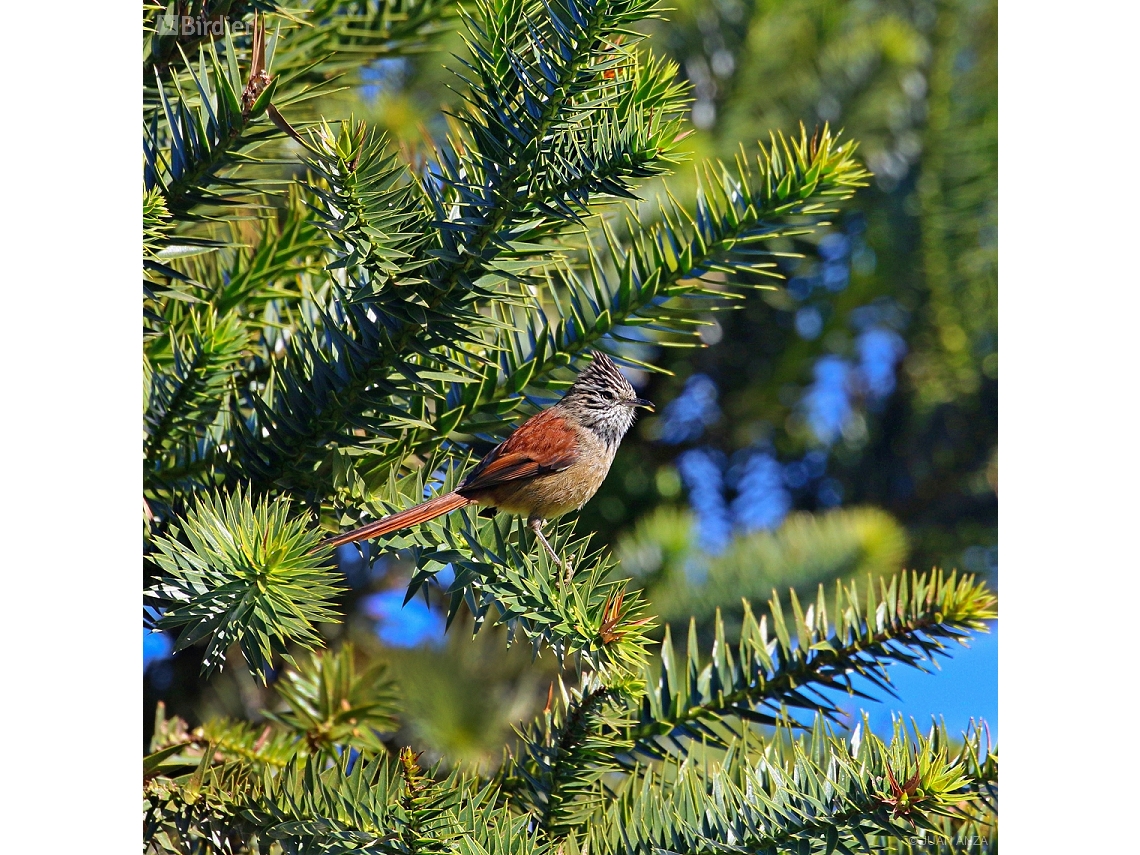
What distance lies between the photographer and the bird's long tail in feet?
2.06

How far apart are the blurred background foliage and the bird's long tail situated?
0.42 meters

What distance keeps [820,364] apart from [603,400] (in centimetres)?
72

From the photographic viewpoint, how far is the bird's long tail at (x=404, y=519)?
2.06 feet

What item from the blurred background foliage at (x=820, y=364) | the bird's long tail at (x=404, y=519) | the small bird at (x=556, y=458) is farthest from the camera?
the blurred background foliage at (x=820, y=364)

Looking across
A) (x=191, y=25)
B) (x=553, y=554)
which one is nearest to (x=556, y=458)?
(x=553, y=554)

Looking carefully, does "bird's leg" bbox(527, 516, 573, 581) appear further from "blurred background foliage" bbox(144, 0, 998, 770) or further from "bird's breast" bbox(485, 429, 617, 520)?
"blurred background foliage" bbox(144, 0, 998, 770)

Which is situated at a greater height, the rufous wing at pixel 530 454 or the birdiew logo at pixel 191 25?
the birdiew logo at pixel 191 25

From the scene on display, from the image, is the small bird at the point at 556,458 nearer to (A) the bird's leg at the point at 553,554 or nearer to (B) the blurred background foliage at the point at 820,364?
(A) the bird's leg at the point at 553,554

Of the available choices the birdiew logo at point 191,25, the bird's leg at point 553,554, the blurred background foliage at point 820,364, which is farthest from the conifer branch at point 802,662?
the birdiew logo at point 191,25

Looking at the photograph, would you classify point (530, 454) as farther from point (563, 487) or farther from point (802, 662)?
point (802, 662)

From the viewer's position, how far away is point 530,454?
806 millimetres

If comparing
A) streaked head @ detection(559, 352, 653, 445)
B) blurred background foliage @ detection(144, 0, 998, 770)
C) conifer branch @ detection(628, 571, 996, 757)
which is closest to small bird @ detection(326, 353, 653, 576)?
streaked head @ detection(559, 352, 653, 445)

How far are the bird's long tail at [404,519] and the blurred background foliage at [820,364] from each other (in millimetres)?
425

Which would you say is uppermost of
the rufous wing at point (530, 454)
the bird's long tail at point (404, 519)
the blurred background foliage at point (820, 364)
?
the blurred background foliage at point (820, 364)
